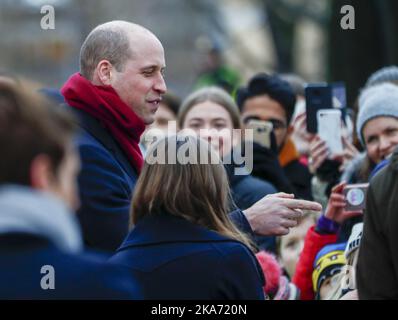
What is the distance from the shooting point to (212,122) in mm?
7695

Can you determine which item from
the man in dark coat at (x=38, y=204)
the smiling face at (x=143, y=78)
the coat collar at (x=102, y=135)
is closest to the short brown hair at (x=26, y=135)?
the man in dark coat at (x=38, y=204)

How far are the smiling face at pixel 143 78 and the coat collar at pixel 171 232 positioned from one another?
1250 mm

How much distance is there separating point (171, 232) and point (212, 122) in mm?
3196

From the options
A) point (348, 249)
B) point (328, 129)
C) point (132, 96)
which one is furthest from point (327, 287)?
point (328, 129)

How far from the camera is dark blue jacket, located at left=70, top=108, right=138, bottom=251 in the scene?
5230 mm

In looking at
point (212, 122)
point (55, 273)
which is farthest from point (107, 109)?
point (55, 273)

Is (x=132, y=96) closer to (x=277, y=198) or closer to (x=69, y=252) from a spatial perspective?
(x=277, y=198)

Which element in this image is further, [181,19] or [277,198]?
[181,19]

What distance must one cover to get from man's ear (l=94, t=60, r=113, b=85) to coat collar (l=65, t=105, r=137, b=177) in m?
0.30

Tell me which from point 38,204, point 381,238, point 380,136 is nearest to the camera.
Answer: point 38,204

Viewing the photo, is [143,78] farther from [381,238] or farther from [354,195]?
[381,238]

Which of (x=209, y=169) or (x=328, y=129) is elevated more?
(x=328, y=129)
